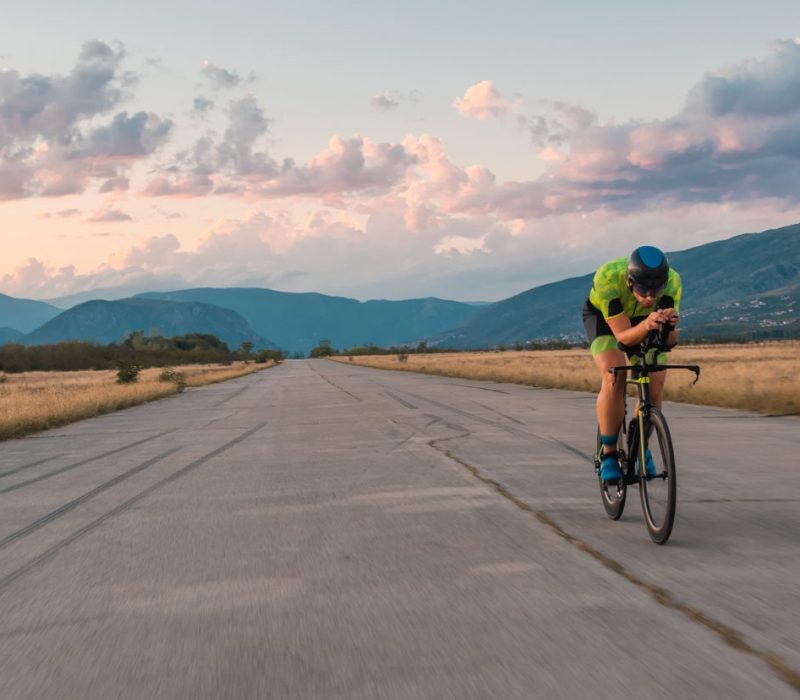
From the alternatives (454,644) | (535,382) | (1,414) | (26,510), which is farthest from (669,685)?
(535,382)

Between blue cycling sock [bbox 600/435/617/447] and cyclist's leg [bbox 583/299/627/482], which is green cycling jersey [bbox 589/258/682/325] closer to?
cyclist's leg [bbox 583/299/627/482]

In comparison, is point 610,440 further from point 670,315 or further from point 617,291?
point 670,315

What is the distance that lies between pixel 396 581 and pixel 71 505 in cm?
436

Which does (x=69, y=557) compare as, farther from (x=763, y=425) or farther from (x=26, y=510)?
(x=763, y=425)

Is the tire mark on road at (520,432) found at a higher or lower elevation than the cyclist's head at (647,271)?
lower

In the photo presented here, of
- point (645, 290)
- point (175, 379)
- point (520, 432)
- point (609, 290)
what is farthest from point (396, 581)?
point (175, 379)

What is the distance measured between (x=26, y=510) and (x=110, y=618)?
402cm

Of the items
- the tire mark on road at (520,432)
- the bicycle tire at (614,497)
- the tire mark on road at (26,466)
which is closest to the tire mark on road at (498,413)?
the tire mark on road at (520,432)

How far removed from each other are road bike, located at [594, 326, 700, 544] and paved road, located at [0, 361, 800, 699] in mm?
233

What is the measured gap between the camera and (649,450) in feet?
20.4

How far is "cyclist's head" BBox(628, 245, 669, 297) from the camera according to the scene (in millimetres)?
5859

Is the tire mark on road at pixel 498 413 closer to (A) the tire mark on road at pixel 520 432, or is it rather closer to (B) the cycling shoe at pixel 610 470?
(A) the tire mark on road at pixel 520 432

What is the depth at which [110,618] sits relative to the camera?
15.2ft

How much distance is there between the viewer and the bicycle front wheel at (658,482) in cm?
573
